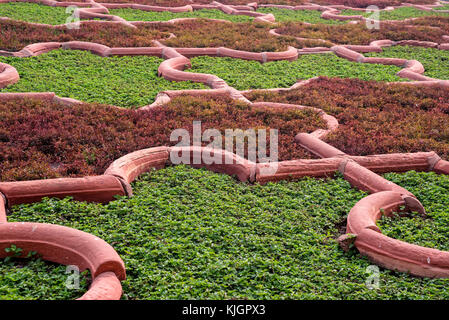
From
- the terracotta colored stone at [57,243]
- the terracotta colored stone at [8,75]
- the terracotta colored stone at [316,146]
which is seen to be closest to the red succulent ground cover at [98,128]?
the terracotta colored stone at [316,146]

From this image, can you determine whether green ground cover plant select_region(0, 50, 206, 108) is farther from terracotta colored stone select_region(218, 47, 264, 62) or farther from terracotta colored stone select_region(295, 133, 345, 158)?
terracotta colored stone select_region(295, 133, 345, 158)

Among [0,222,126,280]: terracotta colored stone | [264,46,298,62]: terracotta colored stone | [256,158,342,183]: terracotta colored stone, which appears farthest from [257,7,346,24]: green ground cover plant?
[0,222,126,280]: terracotta colored stone

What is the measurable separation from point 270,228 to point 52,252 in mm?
2080

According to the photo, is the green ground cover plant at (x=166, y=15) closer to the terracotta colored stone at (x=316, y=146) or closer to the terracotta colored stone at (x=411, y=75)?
the terracotta colored stone at (x=411, y=75)

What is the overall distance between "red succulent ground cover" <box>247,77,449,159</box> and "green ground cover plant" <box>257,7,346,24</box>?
26.5ft

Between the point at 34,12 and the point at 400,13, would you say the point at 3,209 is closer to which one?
the point at 34,12

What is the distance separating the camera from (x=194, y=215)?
17.2ft

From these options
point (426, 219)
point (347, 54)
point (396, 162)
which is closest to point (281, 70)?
point (347, 54)

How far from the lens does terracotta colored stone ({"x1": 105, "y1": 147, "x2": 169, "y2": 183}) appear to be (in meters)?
5.91

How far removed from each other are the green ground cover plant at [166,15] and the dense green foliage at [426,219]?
442 inches

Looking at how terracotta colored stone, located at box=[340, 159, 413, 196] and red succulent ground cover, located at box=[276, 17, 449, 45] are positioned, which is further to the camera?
red succulent ground cover, located at box=[276, 17, 449, 45]

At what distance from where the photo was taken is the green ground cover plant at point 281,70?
10.2 meters

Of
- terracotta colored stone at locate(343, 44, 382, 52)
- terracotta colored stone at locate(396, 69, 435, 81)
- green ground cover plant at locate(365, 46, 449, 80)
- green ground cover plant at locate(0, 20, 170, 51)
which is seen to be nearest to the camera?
terracotta colored stone at locate(396, 69, 435, 81)

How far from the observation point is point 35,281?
4105 millimetres
